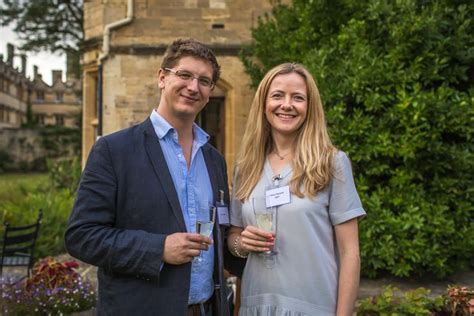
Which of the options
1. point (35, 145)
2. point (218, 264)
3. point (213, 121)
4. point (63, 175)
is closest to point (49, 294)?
point (218, 264)

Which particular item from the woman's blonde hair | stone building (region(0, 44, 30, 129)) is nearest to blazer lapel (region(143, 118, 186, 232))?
the woman's blonde hair

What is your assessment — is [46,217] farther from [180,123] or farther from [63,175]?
[180,123]

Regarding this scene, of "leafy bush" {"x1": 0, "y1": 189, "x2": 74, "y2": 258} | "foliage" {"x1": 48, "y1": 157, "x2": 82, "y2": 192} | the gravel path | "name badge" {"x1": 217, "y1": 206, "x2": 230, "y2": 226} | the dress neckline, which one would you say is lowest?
the gravel path

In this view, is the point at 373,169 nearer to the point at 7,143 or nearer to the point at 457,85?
the point at 457,85

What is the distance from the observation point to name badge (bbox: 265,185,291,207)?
7.16 feet

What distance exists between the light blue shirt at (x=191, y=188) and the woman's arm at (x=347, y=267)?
0.54 meters

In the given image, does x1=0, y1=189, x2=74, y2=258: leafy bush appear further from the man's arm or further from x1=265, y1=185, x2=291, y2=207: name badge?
x1=265, y1=185, x2=291, y2=207: name badge

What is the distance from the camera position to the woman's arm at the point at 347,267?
2168 mm

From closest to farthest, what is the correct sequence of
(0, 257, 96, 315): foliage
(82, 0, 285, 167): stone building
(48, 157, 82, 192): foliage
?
(0, 257, 96, 315): foliage → (82, 0, 285, 167): stone building → (48, 157, 82, 192): foliage

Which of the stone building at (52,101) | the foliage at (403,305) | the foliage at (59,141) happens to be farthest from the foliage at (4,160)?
the foliage at (403,305)

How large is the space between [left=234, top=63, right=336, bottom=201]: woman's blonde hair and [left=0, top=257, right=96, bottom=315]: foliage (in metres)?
2.77

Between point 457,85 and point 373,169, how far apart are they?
1673 mm

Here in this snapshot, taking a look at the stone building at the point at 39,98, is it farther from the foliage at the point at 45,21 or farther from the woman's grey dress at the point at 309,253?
the woman's grey dress at the point at 309,253

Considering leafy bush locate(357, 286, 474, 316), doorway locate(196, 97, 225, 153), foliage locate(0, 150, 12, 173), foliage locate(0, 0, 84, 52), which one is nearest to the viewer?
leafy bush locate(357, 286, 474, 316)
